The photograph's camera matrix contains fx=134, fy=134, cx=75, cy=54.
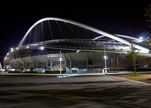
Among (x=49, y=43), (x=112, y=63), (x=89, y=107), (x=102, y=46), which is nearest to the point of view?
(x=89, y=107)

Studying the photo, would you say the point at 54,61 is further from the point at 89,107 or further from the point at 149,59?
the point at 89,107

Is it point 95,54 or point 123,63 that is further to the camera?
point 123,63

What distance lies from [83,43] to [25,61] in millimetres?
38244

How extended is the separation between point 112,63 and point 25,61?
4863cm

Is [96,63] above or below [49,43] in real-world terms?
below

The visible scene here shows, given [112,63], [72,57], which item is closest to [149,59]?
[112,63]

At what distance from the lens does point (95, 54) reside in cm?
5703

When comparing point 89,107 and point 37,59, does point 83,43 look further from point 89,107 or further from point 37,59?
point 89,107

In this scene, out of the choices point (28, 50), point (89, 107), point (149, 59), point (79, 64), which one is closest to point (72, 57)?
point (79, 64)

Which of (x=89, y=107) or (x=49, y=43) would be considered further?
(x=49, y=43)

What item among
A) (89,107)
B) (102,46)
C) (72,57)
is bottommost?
(89,107)

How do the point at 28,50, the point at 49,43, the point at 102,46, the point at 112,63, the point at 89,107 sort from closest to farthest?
the point at 89,107, the point at 102,46, the point at 112,63, the point at 49,43, the point at 28,50

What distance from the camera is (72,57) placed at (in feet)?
195

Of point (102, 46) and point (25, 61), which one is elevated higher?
point (102, 46)
